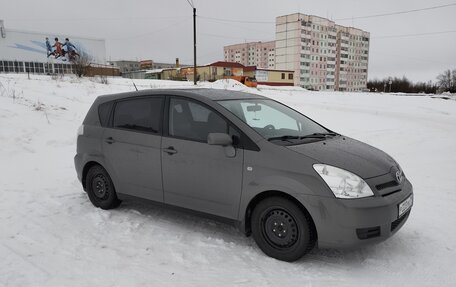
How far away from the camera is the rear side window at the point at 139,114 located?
14.8 feet

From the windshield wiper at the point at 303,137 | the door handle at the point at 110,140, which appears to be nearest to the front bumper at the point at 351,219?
the windshield wiper at the point at 303,137

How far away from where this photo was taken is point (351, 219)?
10.6ft

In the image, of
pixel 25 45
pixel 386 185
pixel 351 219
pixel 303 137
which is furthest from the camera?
pixel 25 45

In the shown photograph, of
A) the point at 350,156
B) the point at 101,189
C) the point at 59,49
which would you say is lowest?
the point at 101,189

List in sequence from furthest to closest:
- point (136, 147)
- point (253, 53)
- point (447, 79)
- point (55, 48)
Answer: point (253, 53) → point (447, 79) → point (55, 48) → point (136, 147)

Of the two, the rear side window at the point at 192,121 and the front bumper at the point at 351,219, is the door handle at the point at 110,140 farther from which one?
the front bumper at the point at 351,219

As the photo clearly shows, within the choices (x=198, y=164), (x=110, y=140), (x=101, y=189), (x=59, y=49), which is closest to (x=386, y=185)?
(x=198, y=164)

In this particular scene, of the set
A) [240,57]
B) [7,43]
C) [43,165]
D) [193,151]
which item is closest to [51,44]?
[7,43]

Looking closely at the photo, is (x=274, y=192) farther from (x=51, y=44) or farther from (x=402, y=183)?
(x=51, y=44)

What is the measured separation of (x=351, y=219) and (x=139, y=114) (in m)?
2.86

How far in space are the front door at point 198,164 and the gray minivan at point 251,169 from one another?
0.04 feet

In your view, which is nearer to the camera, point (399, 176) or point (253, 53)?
point (399, 176)

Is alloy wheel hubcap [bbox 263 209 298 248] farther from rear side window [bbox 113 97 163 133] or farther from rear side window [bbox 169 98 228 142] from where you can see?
rear side window [bbox 113 97 163 133]

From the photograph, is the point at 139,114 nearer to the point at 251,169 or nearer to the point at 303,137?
the point at 251,169
